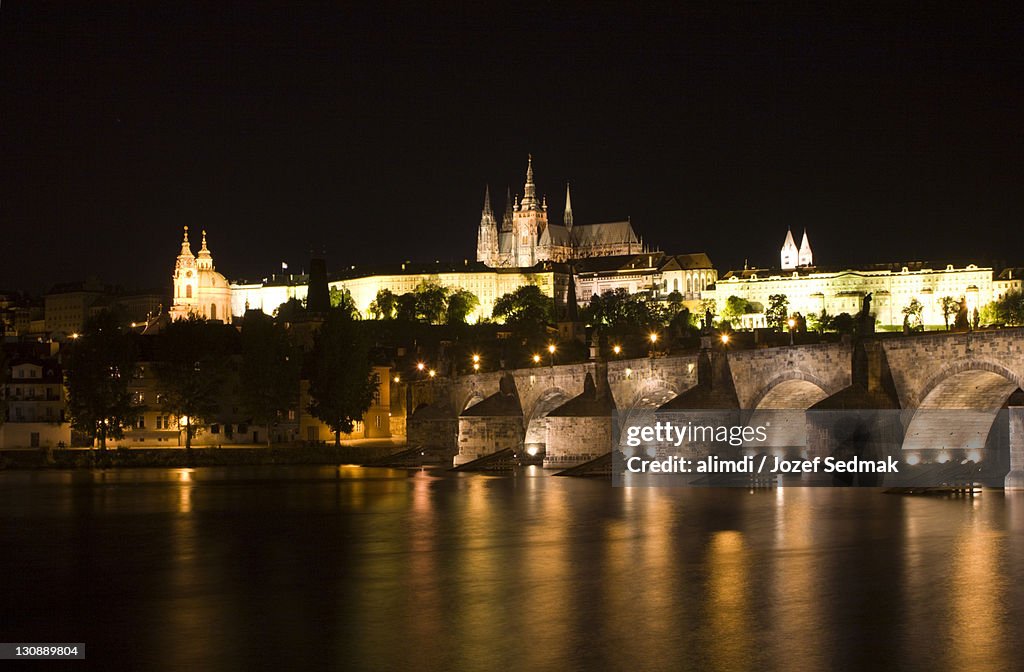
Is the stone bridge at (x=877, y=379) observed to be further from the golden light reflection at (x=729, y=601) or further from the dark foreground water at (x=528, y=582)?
the golden light reflection at (x=729, y=601)

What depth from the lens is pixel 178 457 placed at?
204ft

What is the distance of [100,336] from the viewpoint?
65688 millimetres

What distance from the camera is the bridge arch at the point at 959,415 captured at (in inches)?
1436

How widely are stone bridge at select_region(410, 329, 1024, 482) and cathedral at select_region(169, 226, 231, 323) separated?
12971 cm

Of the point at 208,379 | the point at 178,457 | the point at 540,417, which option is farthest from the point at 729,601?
the point at 208,379

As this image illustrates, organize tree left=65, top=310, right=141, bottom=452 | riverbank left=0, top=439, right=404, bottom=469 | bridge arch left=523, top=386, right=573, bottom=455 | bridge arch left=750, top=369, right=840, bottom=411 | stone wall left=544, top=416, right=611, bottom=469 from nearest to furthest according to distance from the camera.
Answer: bridge arch left=750, top=369, right=840, bottom=411 < stone wall left=544, top=416, right=611, bottom=469 < bridge arch left=523, top=386, right=573, bottom=455 < riverbank left=0, top=439, right=404, bottom=469 < tree left=65, top=310, right=141, bottom=452

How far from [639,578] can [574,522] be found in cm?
954

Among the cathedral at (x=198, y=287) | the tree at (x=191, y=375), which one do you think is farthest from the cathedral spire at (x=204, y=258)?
the tree at (x=191, y=375)

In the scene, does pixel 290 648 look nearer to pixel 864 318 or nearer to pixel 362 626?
pixel 362 626

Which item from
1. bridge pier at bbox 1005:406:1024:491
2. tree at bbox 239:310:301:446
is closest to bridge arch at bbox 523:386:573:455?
tree at bbox 239:310:301:446

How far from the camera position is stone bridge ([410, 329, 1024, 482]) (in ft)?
118

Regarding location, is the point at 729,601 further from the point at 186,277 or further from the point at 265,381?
the point at 186,277

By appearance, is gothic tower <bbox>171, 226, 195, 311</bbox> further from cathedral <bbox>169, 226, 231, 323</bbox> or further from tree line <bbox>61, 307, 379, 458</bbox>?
tree line <bbox>61, 307, 379, 458</bbox>

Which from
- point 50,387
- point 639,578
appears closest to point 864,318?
point 639,578
